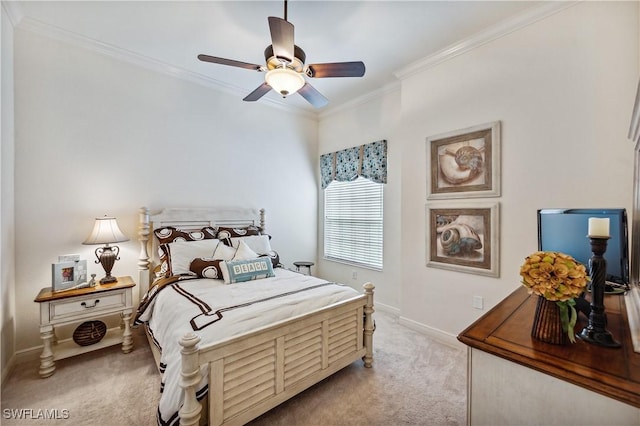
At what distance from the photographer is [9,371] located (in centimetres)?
222

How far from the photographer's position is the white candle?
106cm

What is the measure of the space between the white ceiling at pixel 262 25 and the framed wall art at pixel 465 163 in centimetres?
96

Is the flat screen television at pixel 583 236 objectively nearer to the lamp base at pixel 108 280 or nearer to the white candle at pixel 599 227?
the white candle at pixel 599 227

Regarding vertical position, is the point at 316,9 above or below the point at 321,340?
above

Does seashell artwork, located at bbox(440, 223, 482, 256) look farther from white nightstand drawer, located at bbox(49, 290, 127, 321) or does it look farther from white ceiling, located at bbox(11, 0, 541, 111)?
white nightstand drawer, located at bbox(49, 290, 127, 321)

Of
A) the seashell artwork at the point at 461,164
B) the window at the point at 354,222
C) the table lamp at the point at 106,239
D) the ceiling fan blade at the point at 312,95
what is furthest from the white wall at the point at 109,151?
the seashell artwork at the point at 461,164

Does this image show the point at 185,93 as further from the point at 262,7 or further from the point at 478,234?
the point at 478,234

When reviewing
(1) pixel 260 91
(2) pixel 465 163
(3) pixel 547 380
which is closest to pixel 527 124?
(2) pixel 465 163

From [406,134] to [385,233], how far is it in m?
1.35

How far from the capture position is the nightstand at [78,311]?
7.18 ft

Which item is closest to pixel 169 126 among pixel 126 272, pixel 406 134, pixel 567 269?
pixel 126 272

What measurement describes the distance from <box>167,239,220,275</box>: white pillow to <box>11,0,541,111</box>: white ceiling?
2086 mm

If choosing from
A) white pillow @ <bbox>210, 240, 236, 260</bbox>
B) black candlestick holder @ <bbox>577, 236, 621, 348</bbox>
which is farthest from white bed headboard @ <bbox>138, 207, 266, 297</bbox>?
black candlestick holder @ <bbox>577, 236, 621, 348</bbox>

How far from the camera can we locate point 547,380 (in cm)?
93
